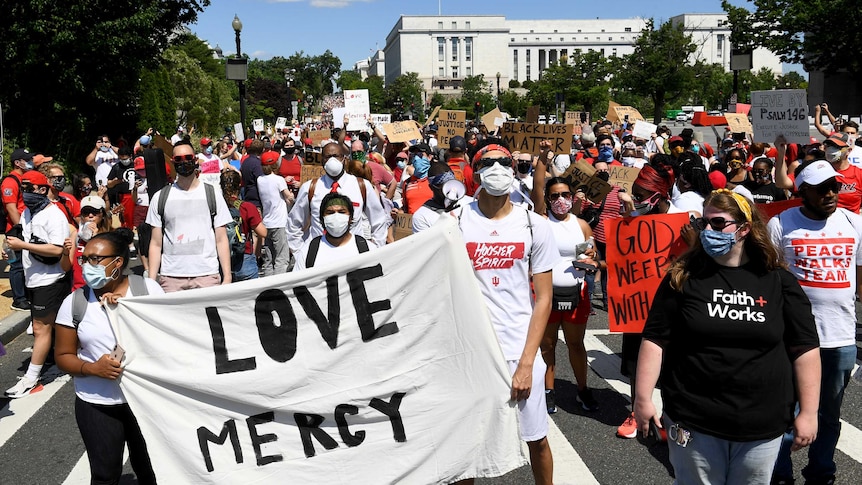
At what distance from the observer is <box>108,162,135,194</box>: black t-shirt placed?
37.8 feet

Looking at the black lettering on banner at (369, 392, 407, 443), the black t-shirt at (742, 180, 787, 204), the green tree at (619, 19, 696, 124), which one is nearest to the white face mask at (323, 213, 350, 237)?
the black lettering on banner at (369, 392, 407, 443)

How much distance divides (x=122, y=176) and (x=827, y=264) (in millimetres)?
Result: 10540

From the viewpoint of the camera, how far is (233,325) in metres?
3.88

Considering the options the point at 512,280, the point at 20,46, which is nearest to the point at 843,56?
the point at 20,46

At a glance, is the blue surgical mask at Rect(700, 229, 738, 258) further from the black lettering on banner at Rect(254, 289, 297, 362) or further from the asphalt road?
the asphalt road

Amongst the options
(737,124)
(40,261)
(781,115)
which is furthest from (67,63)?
(781,115)

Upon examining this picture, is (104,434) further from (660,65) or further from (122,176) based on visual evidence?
(660,65)

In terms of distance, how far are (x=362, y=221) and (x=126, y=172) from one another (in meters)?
5.26

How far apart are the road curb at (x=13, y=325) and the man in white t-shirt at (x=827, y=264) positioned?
785 cm

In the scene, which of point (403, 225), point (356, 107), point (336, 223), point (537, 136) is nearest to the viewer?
point (336, 223)

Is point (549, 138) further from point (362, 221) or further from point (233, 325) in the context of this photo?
point (233, 325)

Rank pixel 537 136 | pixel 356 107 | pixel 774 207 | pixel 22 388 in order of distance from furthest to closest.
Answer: pixel 356 107 → pixel 537 136 → pixel 22 388 → pixel 774 207

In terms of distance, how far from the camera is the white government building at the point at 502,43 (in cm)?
15930

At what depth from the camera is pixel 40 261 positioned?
6949 millimetres
